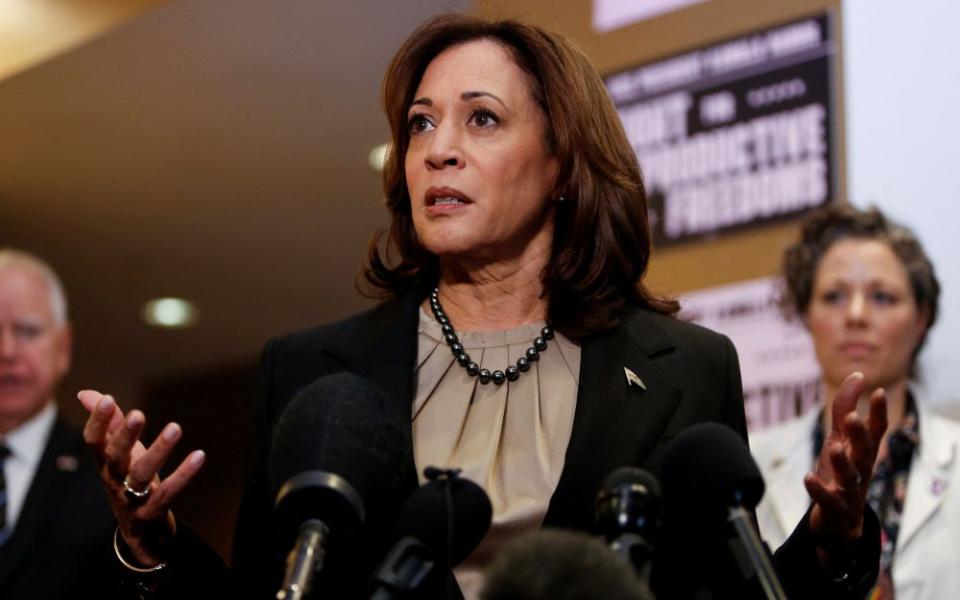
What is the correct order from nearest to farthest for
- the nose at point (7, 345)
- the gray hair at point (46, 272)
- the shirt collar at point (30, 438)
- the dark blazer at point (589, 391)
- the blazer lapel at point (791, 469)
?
the dark blazer at point (589, 391) < the shirt collar at point (30, 438) < the blazer lapel at point (791, 469) < the nose at point (7, 345) < the gray hair at point (46, 272)

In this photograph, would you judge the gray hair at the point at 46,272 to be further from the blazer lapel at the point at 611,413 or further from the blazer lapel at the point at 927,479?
the blazer lapel at the point at 611,413

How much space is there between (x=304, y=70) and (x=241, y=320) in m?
0.94

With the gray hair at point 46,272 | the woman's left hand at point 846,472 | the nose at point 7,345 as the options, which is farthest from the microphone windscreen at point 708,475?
the gray hair at point 46,272

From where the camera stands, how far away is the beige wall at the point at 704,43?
13.1 feet

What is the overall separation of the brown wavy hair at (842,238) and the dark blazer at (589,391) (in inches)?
66.8

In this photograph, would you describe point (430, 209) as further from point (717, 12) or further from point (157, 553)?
point (717, 12)

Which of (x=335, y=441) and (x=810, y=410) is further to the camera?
(x=810, y=410)

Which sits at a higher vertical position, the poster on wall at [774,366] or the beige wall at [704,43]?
the beige wall at [704,43]

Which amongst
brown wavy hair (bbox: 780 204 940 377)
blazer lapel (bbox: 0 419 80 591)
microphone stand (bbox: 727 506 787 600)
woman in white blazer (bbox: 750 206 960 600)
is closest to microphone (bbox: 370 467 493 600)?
microphone stand (bbox: 727 506 787 600)

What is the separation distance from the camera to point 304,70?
16.4 ft

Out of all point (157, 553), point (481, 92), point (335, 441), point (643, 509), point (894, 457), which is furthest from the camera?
point (894, 457)

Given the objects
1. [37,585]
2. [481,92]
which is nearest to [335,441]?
[481,92]

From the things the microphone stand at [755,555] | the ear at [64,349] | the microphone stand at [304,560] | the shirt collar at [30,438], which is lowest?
the shirt collar at [30,438]

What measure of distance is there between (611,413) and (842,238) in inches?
79.0
